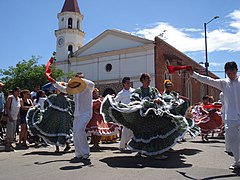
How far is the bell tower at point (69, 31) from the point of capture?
40656 mm

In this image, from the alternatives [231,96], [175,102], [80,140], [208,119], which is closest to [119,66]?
[208,119]

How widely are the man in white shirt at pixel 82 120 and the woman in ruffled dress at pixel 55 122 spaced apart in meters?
1.52

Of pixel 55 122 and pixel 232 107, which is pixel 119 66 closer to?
pixel 55 122

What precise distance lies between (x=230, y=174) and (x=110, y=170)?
2090mm

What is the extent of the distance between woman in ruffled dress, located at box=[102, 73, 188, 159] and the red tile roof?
3626cm

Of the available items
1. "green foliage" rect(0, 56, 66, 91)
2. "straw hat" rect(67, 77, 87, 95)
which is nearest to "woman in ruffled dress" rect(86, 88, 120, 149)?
"straw hat" rect(67, 77, 87, 95)

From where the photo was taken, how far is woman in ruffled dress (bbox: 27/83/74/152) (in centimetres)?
852

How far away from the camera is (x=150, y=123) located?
661 centimetres

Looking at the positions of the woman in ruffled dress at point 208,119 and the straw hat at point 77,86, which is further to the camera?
the woman in ruffled dress at point 208,119

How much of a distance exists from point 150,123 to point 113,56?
31.6 m

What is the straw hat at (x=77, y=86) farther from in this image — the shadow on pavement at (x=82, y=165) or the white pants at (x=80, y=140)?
the shadow on pavement at (x=82, y=165)

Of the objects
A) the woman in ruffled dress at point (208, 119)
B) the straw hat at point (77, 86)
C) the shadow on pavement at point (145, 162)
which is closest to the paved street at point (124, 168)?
the shadow on pavement at point (145, 162)

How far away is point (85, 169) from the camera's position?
5773mm

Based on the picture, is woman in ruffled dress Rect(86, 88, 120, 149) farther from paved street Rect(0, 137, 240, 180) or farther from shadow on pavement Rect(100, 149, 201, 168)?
shadow on pavement Rect(100, 149, 201, 168)
